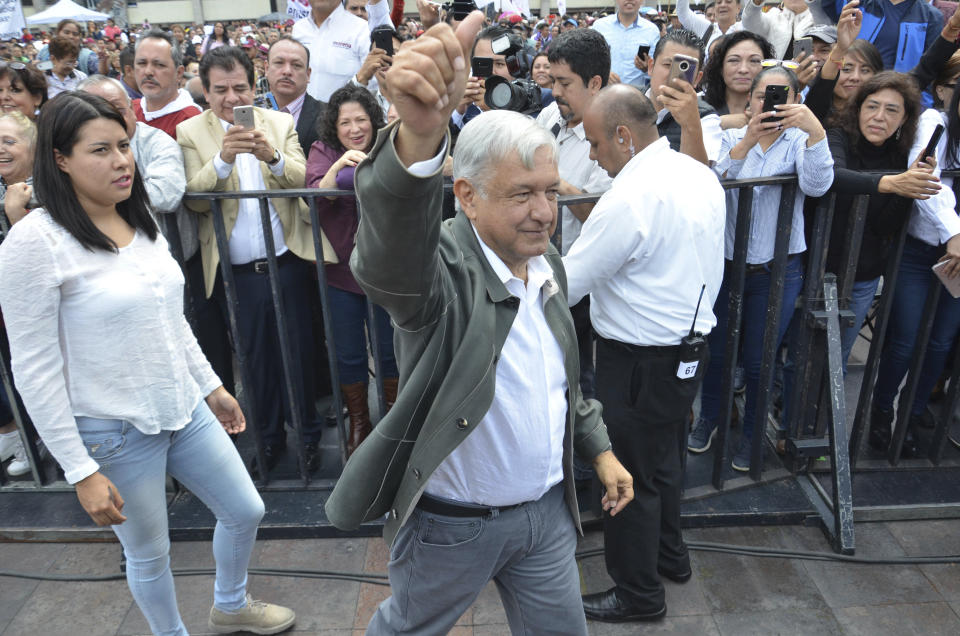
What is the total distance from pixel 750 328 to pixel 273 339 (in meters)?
2.38

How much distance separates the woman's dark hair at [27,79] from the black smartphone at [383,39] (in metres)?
2.34

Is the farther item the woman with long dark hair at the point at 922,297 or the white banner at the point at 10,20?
the white banner at the point at 10,20

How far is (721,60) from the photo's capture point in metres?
4.02

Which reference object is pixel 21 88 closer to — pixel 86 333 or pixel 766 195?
pixel 86 333

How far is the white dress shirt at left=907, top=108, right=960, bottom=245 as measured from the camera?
127 inches

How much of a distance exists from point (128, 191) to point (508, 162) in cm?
133

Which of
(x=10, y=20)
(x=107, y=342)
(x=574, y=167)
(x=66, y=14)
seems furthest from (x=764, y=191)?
(x=66, y=14)

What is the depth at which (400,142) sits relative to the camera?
1.26m

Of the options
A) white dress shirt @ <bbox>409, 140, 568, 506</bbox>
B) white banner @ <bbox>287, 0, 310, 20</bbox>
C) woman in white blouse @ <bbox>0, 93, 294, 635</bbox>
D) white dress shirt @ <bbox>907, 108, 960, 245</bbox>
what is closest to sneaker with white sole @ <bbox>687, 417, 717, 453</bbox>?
white dress shirt @ <bbox>907, 108, 960, 245</bbox>

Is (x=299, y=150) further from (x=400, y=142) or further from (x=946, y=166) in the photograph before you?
(x=946, y=166)

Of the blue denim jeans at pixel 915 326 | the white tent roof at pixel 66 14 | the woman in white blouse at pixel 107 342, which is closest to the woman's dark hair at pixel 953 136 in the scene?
the blue denim jeans at pixel 915 326

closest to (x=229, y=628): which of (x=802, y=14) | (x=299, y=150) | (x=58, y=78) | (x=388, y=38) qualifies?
(x=299, y=150)

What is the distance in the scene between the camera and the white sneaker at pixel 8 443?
396cm

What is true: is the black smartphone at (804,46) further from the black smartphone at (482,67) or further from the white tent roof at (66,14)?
the white tent roof at (66,14)
